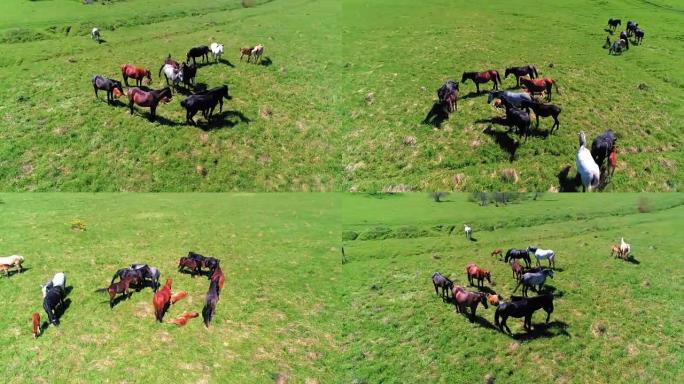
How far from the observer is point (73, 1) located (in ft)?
167

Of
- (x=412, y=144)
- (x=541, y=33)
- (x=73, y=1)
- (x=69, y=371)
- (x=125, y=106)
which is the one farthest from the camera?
(x=73, y=1)

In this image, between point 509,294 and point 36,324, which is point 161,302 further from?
point 509,294

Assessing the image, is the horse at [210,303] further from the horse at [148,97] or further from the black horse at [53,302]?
the horse at [148,97]

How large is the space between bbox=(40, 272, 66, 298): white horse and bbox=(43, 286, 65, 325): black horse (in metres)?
0.27

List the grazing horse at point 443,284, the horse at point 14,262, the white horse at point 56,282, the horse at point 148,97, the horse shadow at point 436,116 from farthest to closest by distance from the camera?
the horse shadow at point 436,116 < the horse at point 148,97 < the grazing horse at point 443,284 < the horse at point 14,262 < the white horse at point 56,282

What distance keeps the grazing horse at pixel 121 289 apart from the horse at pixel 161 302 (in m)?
1.08

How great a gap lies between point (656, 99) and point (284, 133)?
22.9 m

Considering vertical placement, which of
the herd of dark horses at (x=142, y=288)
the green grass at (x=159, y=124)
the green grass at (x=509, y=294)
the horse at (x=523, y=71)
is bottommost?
the green grass at (x=509, y=294)

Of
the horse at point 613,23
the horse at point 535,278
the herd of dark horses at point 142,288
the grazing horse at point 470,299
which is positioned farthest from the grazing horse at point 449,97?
the horse at point 613,23

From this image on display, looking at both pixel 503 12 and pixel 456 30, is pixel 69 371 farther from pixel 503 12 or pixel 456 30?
pixel 503 12

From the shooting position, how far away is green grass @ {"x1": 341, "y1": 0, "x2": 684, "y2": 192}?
1925 cm

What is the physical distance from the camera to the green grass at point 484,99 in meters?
19.2

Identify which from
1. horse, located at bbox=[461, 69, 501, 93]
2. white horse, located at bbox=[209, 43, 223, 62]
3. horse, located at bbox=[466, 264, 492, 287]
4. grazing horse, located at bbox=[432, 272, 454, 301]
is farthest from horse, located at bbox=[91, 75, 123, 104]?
horse, located at bbox=[466, 264, 492, 287]

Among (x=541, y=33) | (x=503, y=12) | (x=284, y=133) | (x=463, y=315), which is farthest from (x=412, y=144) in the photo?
(x=503, y=12)
